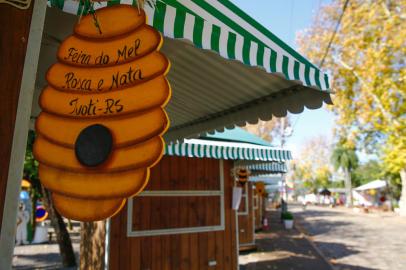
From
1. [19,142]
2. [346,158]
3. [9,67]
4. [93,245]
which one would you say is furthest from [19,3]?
[346,158]

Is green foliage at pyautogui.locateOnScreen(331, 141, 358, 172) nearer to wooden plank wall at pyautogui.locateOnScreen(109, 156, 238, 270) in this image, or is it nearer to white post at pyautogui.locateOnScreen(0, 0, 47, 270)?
wooden plank wall at pyautogui.locateOnScreen(109, 156, 238, 270)

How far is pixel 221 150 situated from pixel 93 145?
4.69 metres

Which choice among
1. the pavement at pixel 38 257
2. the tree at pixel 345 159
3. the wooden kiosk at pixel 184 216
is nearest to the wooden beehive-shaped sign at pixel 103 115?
the wooden kiosk at pixel 184 216

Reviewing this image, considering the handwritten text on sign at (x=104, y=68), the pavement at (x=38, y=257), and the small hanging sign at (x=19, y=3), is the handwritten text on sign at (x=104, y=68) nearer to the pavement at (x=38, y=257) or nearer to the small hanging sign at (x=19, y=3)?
the small hanging sign at (x=19, y=3)

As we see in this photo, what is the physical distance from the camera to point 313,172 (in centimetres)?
6562

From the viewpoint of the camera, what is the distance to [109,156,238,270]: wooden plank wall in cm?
553

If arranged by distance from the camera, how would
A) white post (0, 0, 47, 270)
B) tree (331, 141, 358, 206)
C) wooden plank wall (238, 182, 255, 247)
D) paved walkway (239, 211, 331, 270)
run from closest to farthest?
white post (0, 0, 47, 270), paved walkway (239, 211, 331, 270), wooden plank wall (238, 182, 255, 247), tree (331, 141, 358, 206)

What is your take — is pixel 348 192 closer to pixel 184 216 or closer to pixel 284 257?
pixel 284 257

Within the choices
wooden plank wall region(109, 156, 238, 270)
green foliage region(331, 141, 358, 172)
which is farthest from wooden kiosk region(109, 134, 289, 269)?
green foliage region(331, 141, 358, 172)

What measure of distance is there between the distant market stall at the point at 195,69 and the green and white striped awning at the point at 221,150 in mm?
1287

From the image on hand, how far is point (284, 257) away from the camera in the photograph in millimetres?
10328

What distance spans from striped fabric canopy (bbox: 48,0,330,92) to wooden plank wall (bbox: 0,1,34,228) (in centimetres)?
32

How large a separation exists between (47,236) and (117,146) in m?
15.7

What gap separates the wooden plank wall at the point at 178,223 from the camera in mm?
5531
